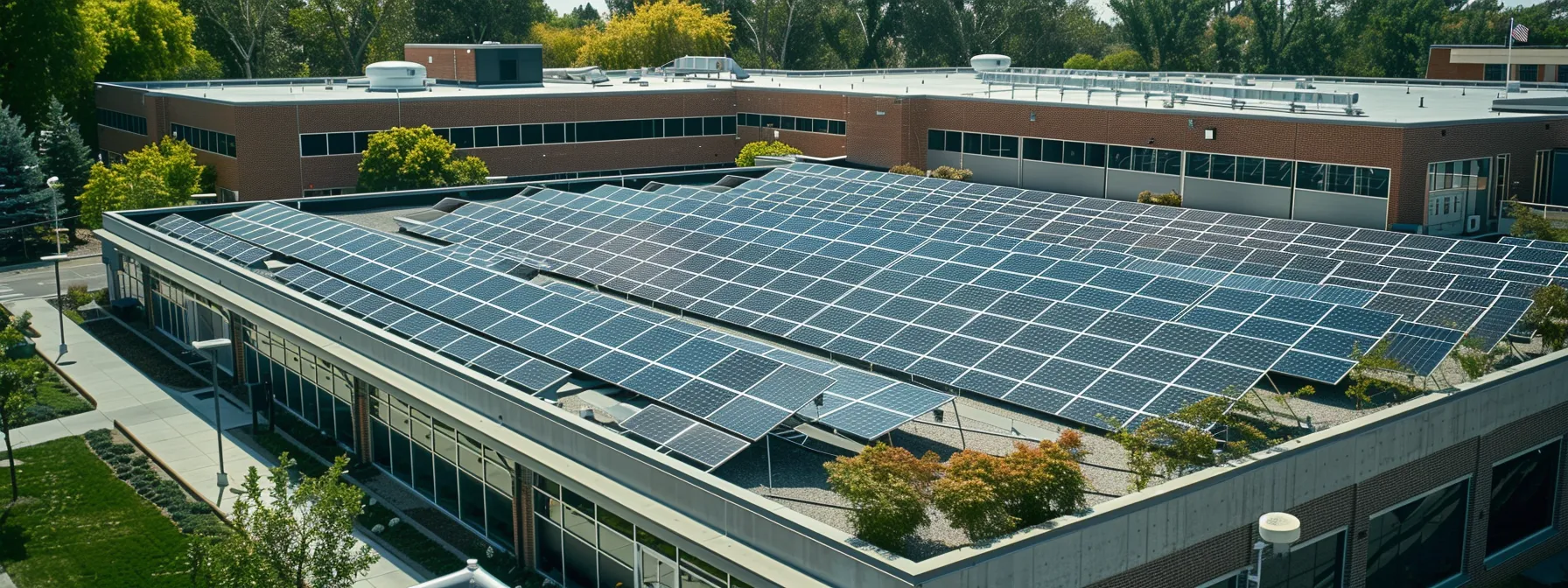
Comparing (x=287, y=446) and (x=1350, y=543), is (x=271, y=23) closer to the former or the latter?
(x=287, y=446)

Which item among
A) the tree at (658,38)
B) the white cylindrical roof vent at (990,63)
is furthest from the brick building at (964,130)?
the tree at (658,38)

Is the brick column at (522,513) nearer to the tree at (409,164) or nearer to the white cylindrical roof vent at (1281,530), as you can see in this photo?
the white cylindrical roof vent at (1281,530)

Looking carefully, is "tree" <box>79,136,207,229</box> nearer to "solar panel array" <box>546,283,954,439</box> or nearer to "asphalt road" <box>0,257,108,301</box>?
"asphalt road" <box>0,257,108,301</box>

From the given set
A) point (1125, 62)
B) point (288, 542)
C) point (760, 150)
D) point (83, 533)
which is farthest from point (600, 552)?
point (1125, 62)

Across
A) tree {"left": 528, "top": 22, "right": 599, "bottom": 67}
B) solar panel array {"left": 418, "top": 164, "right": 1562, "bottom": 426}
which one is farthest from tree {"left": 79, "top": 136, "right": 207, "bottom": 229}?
tree {"left": 528, "top": 22, "right": 599, "bottom": 67}

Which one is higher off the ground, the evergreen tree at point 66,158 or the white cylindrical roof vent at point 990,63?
the white cylindrical roof vent at point 990,63

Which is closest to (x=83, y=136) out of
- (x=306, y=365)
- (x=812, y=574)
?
(x=306, y=365)

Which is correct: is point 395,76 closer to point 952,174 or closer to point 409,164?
point 409,164
